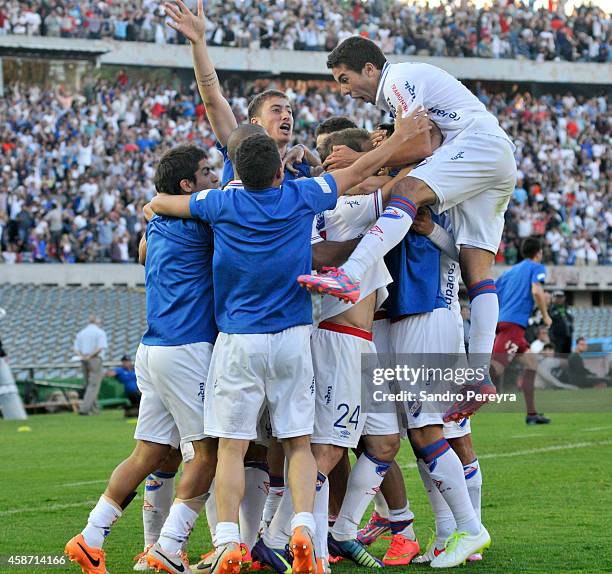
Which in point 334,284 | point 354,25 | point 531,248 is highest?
point 354,25

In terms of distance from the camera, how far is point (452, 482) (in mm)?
6430

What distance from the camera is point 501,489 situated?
9.39 metres

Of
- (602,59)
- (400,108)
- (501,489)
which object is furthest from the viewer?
(602,59)

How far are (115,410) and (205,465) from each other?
639 inches

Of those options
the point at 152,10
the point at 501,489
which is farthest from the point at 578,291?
the point at 501,489

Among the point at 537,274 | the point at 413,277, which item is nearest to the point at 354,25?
the point at 537,274

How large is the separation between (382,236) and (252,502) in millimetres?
1567

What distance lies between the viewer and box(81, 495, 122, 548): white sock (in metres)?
6.12

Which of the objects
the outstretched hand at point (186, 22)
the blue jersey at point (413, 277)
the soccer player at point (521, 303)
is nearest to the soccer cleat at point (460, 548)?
the blue jersey at point (413, 277)

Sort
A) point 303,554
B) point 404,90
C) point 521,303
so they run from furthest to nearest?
point 521,303 → point 404,90 → point 303,554

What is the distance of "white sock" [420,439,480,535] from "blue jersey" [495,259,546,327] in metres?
Result: 8.49

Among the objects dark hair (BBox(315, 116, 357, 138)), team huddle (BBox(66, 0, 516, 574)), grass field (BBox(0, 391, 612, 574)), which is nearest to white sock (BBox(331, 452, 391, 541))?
team huddle (BBox(66, 0, 516, 574))

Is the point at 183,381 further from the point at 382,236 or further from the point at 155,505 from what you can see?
the point at 382,236

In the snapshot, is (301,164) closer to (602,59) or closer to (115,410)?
(115,410)
